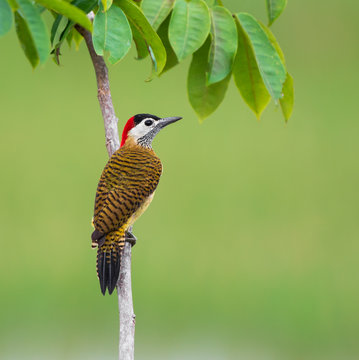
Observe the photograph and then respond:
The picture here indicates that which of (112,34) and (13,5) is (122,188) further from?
(13,5)

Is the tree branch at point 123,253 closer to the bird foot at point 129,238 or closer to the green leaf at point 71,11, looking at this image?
the bird foot at point 129,238

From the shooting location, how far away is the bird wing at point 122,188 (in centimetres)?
120

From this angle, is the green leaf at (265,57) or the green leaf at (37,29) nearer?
the green leaf at (37,29)

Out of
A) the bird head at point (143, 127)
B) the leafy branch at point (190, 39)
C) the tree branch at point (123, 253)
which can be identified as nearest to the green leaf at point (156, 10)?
the leafy branch at point (190, 39)

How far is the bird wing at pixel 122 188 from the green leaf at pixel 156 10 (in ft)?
0.93

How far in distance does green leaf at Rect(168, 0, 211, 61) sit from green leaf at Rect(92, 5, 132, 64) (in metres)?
0.08

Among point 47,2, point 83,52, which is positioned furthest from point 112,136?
point 83,52

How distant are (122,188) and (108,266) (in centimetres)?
21

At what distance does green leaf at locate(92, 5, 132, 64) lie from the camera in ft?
3.00

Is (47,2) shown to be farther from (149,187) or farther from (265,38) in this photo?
(149,187)

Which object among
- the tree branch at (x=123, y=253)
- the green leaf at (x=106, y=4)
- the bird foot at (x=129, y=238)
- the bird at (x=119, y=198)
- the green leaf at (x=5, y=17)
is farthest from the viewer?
the bird foot at (x=129, y=238)

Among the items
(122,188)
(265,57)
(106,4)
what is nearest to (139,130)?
(122,188)

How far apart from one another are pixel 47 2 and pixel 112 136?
0.40m

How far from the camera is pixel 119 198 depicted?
1.24 m
